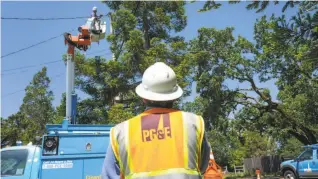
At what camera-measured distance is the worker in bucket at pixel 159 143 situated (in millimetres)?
2445

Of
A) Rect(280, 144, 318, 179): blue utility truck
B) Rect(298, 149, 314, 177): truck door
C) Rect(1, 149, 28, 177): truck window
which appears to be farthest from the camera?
Rect(298, 149, 314, 177): truck door

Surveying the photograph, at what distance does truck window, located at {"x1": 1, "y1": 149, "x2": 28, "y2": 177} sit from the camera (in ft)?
22.9

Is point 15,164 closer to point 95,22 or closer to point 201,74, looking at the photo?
point 95,22

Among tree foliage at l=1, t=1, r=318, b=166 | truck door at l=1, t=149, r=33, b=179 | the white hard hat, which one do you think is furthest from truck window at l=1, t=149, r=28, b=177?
tree foliage at l=1, t=1, r=318, b=166

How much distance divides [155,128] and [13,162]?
529cm

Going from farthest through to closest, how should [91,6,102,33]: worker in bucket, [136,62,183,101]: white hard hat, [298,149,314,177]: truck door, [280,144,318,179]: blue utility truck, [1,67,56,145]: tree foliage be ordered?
[1,67,56,145]: tree foliage
[298,149,314,177]: truck door
[280,144,318,179]: blue utility truck
[91,6,102,33]: worker in bucket
[136,62,183,101]: white hard hat

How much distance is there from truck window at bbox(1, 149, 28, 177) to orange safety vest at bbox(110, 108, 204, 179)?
16.1 ft

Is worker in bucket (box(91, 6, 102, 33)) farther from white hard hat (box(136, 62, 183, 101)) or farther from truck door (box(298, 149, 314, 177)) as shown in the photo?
truck door (box(298, 149, 314, 177))

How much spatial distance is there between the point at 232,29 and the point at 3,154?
22.2m

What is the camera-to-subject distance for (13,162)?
7.12 meters

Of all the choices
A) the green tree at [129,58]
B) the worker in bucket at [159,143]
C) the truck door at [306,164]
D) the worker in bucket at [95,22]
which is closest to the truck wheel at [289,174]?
the truck door at [306,164]

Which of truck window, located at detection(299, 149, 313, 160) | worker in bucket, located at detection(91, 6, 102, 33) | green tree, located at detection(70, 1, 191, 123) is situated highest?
green tree, located at detection(70, 1, 191, 123)

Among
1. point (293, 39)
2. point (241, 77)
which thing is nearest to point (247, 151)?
point (241, 77)

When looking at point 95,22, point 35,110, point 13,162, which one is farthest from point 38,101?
point 13,162
